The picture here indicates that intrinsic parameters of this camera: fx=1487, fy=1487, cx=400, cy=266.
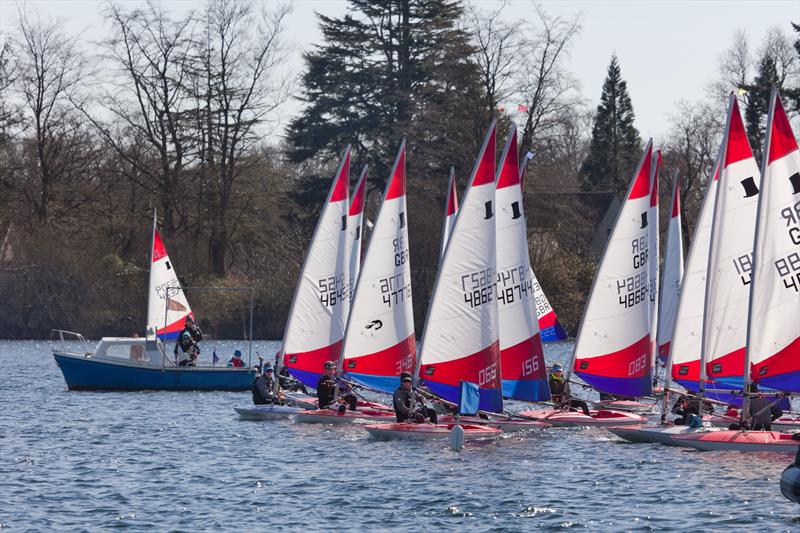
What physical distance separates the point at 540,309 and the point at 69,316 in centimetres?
3438

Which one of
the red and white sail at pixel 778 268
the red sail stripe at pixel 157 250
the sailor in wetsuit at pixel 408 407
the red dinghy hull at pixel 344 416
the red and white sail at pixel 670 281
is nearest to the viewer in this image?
the red and white sail at pixel 778 268

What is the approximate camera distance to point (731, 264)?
27.4m

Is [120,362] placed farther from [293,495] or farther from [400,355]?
[293,495]

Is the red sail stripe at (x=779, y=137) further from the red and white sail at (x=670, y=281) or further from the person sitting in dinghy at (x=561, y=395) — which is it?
the red and white sail at (x=670, y=281)

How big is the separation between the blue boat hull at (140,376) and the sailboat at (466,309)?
14.7 metres

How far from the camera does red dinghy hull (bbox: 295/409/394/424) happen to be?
3141cm

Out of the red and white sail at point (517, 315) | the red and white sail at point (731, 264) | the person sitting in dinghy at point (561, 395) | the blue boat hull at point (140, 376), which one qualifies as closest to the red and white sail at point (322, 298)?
the person sitting in dinghy at point (561, 395)

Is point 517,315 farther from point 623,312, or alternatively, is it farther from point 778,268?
point 778,268

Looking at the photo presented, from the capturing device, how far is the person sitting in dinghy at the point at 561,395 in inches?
1284

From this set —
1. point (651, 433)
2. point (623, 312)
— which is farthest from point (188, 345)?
point (651, 433)

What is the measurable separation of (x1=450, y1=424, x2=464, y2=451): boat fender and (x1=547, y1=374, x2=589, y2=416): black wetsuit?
174 inches

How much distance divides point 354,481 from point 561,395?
10467 mm

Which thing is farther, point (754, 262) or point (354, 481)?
point (754, 262)

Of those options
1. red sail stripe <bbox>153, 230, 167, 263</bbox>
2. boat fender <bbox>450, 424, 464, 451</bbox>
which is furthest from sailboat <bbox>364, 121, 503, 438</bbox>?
red sail stripe <bbox>153, 230, 167, 263</bbox>
